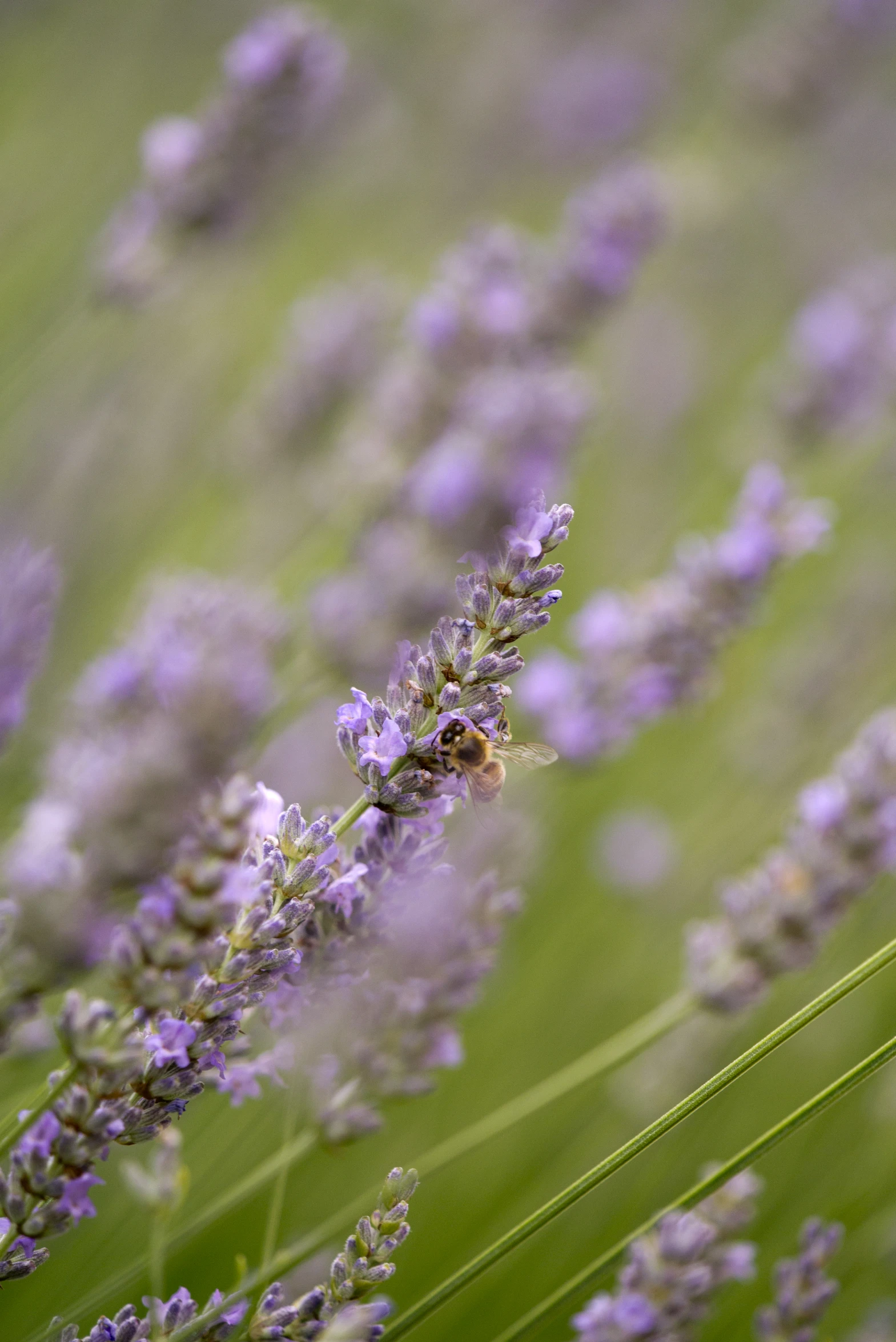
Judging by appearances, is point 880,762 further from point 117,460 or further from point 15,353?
point 15,353

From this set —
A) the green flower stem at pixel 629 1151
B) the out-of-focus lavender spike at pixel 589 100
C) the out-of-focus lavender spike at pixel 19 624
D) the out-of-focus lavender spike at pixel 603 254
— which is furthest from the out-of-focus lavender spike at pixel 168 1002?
the out-of-focus lavender spike at pixel 589 100

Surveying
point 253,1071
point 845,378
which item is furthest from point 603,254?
point 253,1071

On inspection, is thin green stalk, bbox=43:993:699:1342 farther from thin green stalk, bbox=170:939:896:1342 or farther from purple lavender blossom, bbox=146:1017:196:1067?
purple lavender blossom, bbox=146:1017:196:1067

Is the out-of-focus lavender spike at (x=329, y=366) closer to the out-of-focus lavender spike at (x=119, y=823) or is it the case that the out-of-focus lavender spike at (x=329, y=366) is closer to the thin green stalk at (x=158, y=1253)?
the out-of-focus lavender spike at (x=119, y=823)

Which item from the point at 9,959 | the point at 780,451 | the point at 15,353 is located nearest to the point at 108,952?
the point at 9,959

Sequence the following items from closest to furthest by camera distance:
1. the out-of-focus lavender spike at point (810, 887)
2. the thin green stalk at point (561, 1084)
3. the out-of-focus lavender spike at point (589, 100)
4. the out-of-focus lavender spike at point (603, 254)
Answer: the thin green stalk at point (561, 1084) < the out-of-focus lavender spike at point (810, 887) < the out-of-focus lavender spike at point (603, 254) < the out-of-focus lavender spike at point (589, 100)

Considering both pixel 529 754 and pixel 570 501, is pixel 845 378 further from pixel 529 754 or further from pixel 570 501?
pixel 529 754
